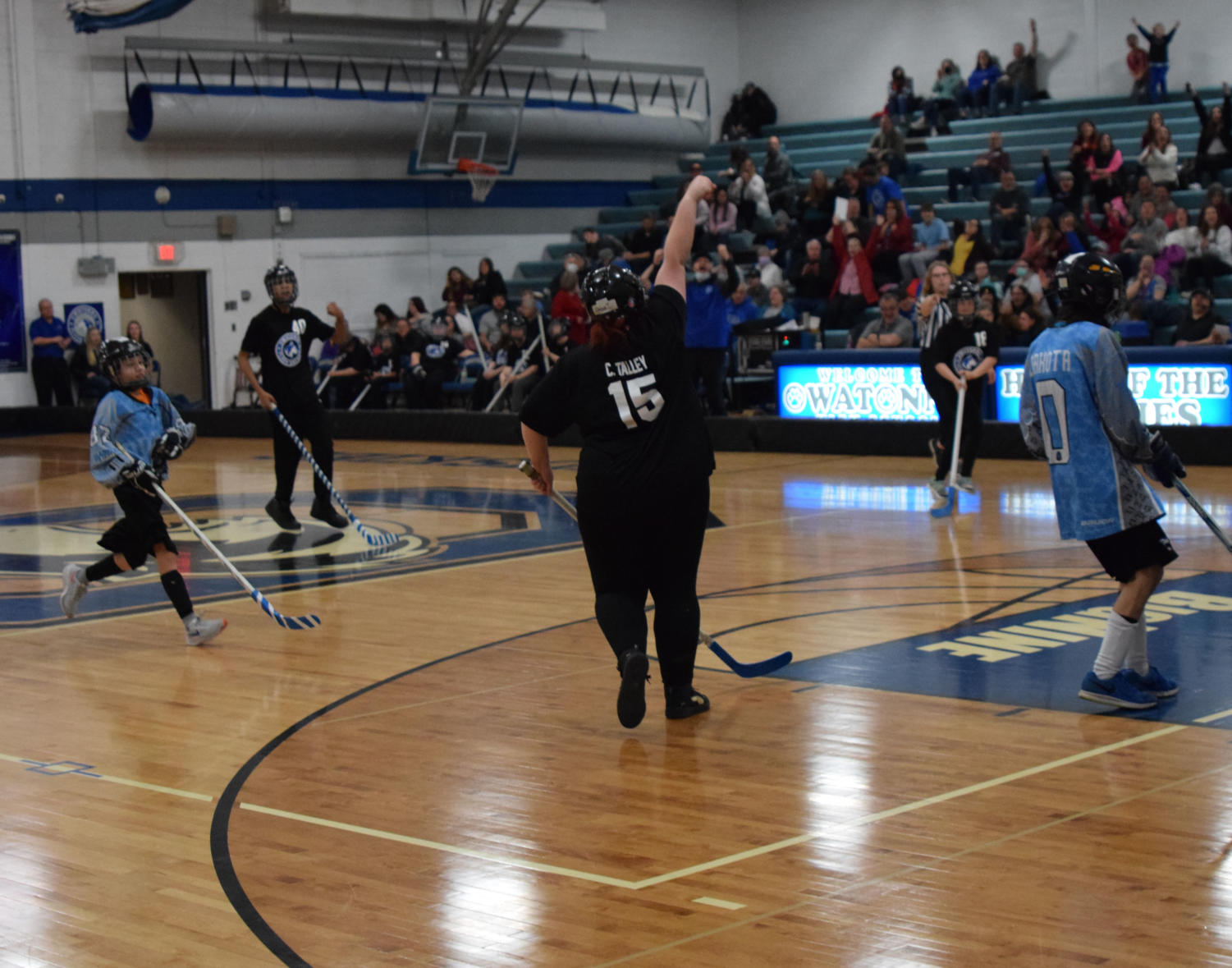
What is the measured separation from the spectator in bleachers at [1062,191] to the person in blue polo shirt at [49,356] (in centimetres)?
1526

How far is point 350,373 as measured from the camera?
955 inches

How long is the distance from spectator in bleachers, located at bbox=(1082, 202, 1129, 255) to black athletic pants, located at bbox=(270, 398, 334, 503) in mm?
11224

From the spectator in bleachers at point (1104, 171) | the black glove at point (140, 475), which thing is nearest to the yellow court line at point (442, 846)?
the black glove at point (140, 475)

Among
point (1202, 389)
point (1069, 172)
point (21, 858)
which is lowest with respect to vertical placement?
point (21, 858)

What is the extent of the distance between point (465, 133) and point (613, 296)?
22.3 meters

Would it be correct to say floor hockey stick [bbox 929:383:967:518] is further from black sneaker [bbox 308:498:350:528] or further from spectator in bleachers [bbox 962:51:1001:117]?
spectator in bleachers [bbox 962:51:1001:117]

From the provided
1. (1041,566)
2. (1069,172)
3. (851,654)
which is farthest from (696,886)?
(1069,172)

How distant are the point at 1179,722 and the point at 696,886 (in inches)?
99.6

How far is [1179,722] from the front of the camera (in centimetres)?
618

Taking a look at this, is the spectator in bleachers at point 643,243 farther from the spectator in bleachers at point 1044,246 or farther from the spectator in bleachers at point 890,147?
the spectator in bleachers at point 1044,246

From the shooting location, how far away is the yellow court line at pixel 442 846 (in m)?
4.70

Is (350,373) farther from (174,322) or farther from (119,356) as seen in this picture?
(119,356)

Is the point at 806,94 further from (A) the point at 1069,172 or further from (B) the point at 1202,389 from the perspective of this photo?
(B) the point at 1202,389

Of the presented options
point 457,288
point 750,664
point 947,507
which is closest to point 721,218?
point 457,288
